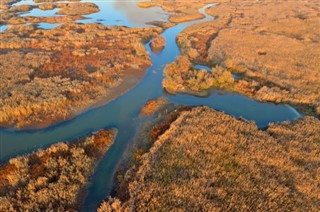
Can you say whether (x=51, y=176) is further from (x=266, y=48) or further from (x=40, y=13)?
(x=40, y=13)

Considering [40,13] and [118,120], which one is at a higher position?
[40,13]

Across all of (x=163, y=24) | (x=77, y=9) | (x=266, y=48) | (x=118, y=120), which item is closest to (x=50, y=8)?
(x=77, y=9)

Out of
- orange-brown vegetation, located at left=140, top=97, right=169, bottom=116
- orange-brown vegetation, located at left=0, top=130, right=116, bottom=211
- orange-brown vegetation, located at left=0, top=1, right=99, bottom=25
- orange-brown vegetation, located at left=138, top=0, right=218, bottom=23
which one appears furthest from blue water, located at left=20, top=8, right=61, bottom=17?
orange-brown vegetation, located at left=0, top=130, right=116, bottom=211

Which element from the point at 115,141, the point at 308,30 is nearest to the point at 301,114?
the point at 115,141

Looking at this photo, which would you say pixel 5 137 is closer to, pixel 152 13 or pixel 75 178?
pixel 75 178

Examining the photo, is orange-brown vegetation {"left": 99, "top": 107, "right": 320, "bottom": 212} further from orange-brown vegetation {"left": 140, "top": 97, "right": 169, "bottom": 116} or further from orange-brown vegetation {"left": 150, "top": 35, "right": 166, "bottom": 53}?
orange-brown vegetation {"left": 150, "top": 35, "right": 166, "bottom": 53}

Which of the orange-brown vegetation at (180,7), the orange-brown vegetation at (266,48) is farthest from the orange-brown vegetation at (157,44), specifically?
the orange-brown vegetation at (180,7)
